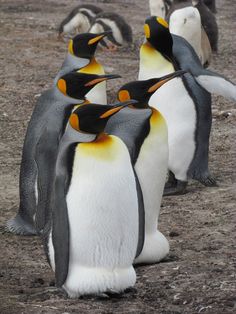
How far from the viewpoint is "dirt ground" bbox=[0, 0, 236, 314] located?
4523mm

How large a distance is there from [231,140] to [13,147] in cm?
180

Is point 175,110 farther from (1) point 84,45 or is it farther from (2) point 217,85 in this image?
(1) point 84,45

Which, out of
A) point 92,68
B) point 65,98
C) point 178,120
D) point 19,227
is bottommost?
point 19,227

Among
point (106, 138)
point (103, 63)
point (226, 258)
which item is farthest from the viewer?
point (103, 63)

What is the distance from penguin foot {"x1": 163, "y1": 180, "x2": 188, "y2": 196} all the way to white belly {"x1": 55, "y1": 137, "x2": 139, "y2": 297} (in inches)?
91.8

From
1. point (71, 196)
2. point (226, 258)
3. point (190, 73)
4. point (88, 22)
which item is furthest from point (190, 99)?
point (88, 22)

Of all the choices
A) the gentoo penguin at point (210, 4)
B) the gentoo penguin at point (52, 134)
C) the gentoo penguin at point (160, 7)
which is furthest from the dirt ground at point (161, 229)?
the gentoo penguin at point (210, 4)

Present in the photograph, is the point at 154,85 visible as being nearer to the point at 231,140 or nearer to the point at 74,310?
the point at 74,310

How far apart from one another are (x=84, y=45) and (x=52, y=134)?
160 centimetres

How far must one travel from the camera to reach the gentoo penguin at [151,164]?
5.32 m

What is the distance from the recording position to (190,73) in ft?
22.5

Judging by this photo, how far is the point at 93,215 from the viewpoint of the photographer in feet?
15.0

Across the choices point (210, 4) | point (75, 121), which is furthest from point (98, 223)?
point (210, 4)

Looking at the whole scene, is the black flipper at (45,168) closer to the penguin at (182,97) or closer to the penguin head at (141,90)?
the penguin head at (141,90)
